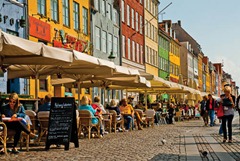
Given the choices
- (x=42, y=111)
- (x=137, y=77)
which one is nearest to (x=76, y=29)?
(x=137, y=77)

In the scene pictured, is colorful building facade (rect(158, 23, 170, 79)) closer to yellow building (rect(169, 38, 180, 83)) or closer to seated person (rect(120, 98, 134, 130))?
yellow building (rect(169, 38, 180, 83))

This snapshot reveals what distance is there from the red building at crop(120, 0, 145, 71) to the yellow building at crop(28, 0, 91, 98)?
12.4 meters

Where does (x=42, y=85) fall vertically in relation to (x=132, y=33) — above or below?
below

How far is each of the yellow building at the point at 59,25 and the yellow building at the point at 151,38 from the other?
23.5 m

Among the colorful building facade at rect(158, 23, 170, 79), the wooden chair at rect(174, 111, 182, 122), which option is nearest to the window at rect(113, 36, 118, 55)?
the wooden chair at rect(174, 111, 182, 122)

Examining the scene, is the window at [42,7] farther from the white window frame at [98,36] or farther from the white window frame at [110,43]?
the white window frame at [110,43]

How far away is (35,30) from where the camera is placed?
27.6 m

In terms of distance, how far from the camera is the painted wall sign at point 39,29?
2709 cm

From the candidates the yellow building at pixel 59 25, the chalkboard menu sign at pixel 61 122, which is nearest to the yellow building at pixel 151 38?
the yellow building at pixel 59 25

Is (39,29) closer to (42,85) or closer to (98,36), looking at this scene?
(42,85)

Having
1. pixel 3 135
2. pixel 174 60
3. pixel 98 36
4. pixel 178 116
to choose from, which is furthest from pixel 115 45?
pixel 174 60

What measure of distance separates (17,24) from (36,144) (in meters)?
11.4

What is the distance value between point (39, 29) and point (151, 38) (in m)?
37.1

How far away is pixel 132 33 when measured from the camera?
5391 centimetres
